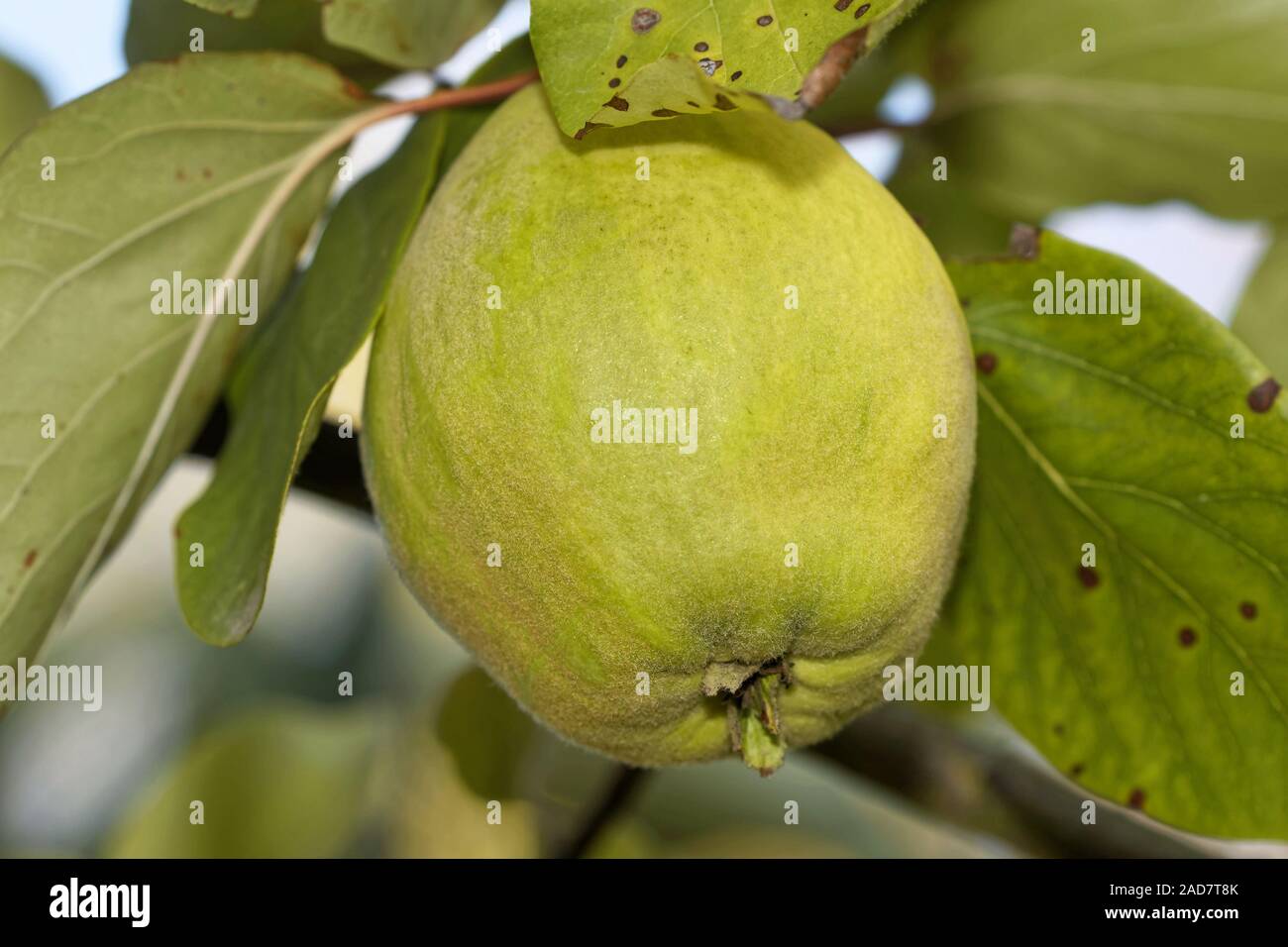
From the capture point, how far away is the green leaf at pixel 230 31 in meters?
1.24

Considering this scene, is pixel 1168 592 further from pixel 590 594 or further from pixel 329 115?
pixel 329 115

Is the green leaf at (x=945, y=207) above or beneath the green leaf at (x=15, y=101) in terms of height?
beneath

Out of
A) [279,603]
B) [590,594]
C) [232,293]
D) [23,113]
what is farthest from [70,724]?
[590,594]

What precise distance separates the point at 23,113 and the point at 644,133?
0.94 metres

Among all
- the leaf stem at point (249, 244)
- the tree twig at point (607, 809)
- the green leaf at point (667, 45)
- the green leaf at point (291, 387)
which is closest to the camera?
the green leaf at point (667, 45)

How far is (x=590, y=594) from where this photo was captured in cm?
90

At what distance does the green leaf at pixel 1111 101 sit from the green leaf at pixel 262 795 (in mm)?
1358

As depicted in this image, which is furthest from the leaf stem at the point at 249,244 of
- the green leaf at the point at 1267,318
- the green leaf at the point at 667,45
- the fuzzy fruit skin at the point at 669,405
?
the green leaf at the point at 1267,318

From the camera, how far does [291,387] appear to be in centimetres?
108

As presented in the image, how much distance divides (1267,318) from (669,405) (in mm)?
1075

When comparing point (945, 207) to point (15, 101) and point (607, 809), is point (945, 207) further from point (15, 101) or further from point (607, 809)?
point (15, 101)

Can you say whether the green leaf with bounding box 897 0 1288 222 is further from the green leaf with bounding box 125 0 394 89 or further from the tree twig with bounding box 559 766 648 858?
the tree twig with bounding box 559 766 648 858

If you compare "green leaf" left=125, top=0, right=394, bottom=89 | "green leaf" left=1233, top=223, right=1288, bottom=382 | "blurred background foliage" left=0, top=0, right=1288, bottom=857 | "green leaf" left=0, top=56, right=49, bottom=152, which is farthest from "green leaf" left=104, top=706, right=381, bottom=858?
"green leaf" left=1233, top=223, right=1288, bottom=382

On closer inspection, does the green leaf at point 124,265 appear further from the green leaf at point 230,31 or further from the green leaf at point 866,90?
the green leaf at point 866,90
